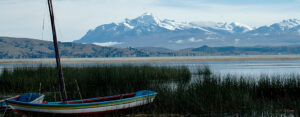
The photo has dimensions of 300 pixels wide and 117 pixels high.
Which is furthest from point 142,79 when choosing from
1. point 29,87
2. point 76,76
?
point 29,87

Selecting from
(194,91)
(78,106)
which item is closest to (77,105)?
(78,106)

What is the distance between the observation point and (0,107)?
13.3 m

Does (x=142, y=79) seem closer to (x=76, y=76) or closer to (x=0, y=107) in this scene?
(x=76, y=76)

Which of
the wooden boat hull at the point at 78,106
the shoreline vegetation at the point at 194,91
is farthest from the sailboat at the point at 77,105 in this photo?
the shoreline vegetation at the point at 194,91

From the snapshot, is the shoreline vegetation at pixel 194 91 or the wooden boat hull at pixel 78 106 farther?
the shoreline vegetation at pixel 194 91

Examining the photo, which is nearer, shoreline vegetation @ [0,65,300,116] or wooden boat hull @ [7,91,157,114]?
wooden boat hull @ [7,91,157,114]

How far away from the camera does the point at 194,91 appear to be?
14359mm

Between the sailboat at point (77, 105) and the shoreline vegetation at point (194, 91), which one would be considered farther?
the shoreline vegetation at point (194, 91)

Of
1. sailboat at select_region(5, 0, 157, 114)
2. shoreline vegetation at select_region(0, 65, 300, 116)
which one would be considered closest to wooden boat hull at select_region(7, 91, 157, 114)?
sailboat at select_region(5, 0, 157, 114)

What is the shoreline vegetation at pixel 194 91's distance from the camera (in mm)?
13336

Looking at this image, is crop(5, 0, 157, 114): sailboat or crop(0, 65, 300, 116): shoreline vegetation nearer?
crop(5, 0, 157, 114): sailboat

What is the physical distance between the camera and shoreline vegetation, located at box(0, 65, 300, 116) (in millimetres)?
13336

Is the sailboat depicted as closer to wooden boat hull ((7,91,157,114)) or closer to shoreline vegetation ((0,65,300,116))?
wooden boat hull ((7,91,157,114))

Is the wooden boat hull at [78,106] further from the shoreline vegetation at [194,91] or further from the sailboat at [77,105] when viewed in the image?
the shoreline vegetation at [194,91]
